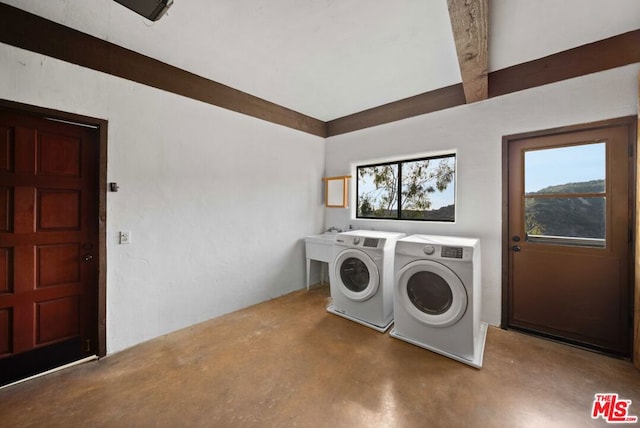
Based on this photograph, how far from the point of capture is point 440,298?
2.22 meters

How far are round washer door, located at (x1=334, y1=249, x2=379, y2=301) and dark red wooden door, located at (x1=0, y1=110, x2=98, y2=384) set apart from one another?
88.8 inches

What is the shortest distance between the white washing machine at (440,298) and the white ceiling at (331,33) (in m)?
1.72

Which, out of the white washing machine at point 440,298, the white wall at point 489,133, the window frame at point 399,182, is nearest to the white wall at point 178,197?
the window frame at point 399,182

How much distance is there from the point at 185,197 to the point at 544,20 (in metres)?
3.37

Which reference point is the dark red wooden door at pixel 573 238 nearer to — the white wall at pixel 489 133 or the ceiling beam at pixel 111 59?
the white wall at pixel 489 133

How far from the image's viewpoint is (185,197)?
258 centimetres

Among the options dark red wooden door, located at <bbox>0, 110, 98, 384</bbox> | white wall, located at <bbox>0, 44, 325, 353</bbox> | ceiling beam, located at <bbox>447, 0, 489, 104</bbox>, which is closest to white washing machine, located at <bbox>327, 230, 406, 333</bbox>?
white wall, located at <bbox>0, 44, 325, 353</bbox>

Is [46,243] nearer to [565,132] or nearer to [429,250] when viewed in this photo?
[429,250]

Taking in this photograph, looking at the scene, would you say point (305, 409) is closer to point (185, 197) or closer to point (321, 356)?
point (321, 356)

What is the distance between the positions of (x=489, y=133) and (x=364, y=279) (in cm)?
204

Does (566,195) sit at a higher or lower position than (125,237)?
higher

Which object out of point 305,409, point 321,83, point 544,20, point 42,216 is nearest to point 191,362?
point 305,409

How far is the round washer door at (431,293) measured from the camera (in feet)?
6.80

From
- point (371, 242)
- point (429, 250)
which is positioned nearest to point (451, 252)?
point (429, 250)
